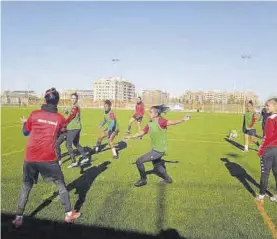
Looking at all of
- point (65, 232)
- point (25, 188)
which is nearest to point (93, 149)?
point (25, 188)

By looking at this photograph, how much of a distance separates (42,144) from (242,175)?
6.48 metres

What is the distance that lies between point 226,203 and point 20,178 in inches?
203

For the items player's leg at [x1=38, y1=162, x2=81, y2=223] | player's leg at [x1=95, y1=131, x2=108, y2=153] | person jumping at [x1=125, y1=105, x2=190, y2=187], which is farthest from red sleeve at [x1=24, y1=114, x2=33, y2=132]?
player's leg at [x1=95, y1=131, x2=108, y2=153]

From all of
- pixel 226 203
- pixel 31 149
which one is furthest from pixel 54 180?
pixel 226 203

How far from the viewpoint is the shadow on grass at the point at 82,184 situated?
21.3 ft

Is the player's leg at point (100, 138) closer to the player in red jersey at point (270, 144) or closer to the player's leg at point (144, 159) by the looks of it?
the player's leg at point (144, 159)

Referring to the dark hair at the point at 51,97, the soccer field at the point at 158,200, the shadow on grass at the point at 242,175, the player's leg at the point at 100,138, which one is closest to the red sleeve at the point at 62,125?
the dark hair at the point at 51,97

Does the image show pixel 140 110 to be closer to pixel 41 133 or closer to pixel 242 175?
pixel 242 175

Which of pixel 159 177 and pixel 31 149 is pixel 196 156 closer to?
pixel 159 177

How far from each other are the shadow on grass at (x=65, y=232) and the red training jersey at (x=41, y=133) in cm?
109

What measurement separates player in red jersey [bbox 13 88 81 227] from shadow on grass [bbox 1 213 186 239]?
0.18 meters

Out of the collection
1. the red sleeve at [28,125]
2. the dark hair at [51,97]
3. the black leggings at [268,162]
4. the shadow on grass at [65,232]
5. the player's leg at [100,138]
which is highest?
the dark hair at [51,97]

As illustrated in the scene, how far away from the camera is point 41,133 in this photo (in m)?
5.45

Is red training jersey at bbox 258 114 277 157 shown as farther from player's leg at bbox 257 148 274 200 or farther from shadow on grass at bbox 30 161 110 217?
shadow on grass at bbox 30 161 110 217
